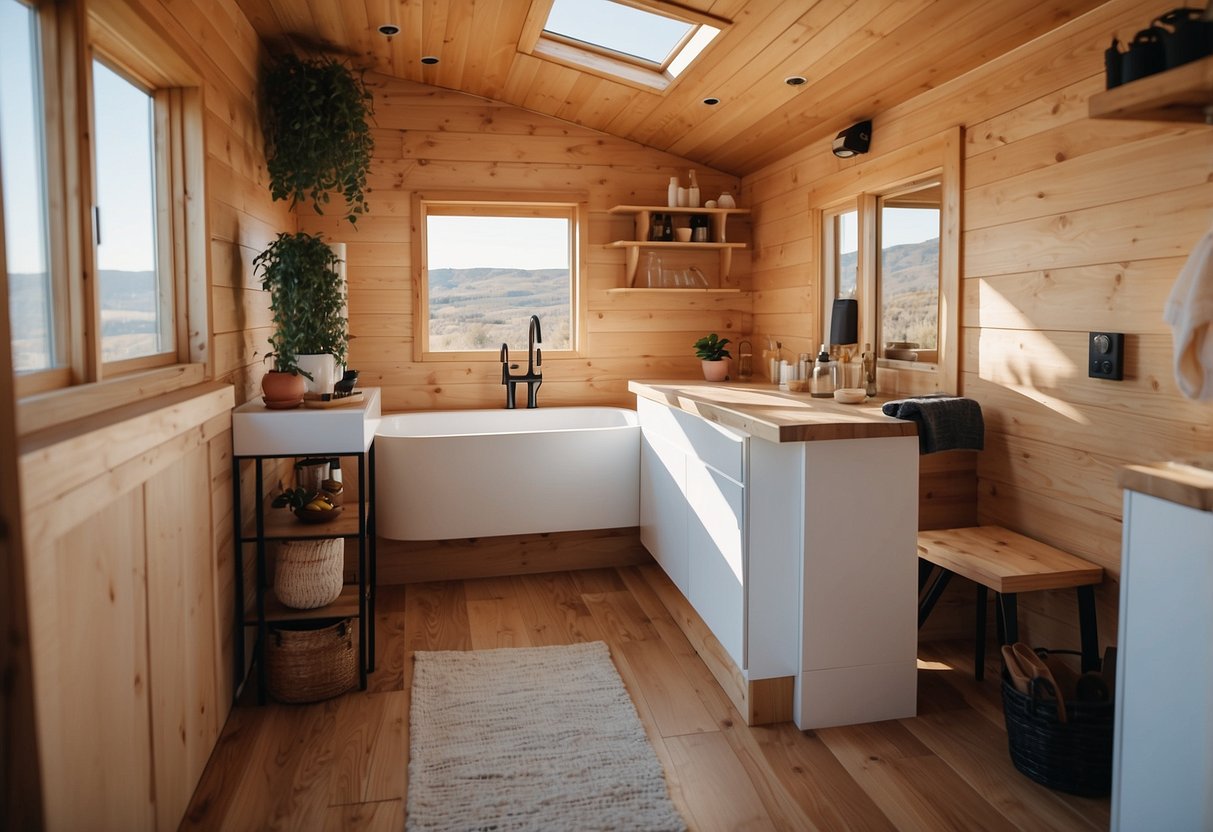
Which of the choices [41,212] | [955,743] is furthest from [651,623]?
[41,212]

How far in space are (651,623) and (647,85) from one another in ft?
7.43

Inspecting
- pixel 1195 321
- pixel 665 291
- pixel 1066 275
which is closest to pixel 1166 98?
pixel 1195 321

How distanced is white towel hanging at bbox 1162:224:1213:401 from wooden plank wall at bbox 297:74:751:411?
314 cm

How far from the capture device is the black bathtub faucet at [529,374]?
4.57 meters

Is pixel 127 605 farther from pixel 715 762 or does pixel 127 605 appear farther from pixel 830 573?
pixel 830 573

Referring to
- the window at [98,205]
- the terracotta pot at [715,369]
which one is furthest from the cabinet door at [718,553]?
the window at [98,205]

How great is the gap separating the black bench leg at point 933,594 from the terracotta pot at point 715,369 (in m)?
A: 1.78

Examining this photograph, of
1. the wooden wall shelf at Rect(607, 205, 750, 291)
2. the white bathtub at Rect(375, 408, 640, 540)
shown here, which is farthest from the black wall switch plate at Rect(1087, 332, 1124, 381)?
the wooden wall shelf at Rect(607, 205, 750, 291)

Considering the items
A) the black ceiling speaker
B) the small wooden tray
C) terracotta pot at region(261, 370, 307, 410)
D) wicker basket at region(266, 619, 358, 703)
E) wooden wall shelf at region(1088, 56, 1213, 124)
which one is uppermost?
the black ceiling speaker

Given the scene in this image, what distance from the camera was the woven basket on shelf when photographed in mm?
2943

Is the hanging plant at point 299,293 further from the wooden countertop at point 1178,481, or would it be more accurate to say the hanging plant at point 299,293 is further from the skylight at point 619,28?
the wooden countertop at point 1178,481

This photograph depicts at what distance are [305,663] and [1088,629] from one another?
7.80ft

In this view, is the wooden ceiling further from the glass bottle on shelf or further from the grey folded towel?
the grey folded towel

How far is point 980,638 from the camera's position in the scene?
304 centimetres
